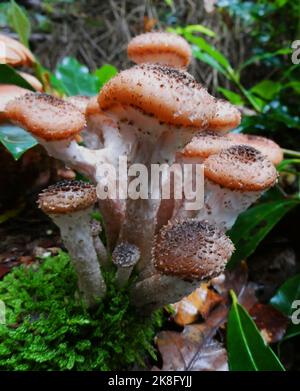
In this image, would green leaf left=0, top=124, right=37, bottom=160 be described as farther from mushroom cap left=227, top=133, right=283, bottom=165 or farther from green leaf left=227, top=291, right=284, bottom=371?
green leaf left=227, top=291, right=284, bottom=371

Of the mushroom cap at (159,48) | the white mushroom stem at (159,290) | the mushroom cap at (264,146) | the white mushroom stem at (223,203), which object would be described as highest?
the mushroom cap at (159,48)

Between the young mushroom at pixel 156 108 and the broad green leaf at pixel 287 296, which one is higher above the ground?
the young mushroom at pixel 156 108

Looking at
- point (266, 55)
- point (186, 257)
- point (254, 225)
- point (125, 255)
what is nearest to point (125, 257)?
point (125, 255)

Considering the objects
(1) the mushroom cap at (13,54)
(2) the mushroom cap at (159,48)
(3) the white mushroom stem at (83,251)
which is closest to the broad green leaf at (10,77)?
(1) the mushroom cap at (13,54)

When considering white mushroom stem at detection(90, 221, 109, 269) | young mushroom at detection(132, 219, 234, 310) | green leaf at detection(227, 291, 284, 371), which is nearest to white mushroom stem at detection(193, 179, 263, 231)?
young mushroom at detection(132, 219, 234, 310)

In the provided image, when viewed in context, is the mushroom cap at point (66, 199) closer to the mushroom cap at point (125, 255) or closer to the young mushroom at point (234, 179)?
the mushroom cap at point (125, 255)

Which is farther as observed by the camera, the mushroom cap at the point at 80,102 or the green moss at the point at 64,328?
the mushroom cap at the point at 80,102
